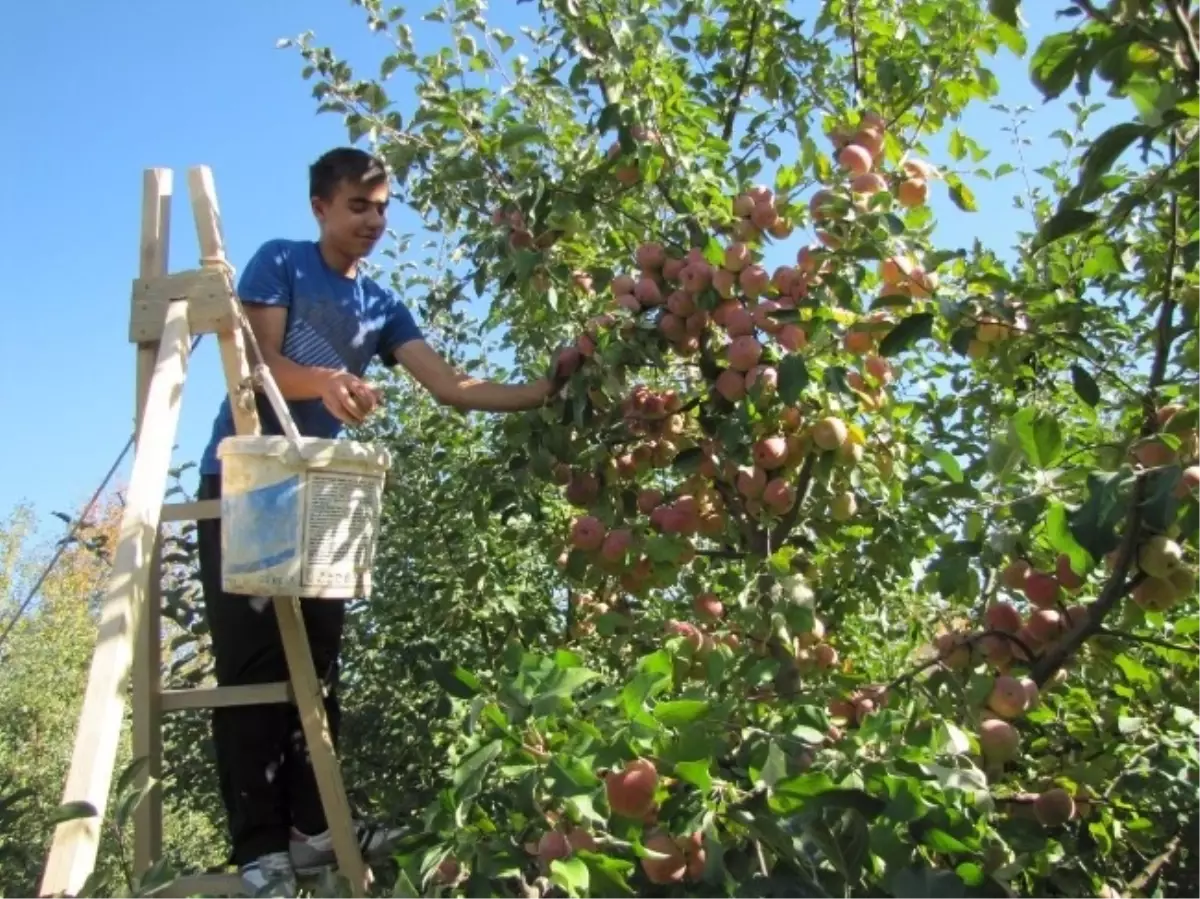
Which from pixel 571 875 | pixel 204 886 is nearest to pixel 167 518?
pixel 204 886

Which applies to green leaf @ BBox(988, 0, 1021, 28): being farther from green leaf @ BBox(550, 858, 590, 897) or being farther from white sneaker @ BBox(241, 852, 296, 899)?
white sneaker @ BBox(241, 852, 296, 899)

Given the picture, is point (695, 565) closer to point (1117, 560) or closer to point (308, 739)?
point (308, 739)

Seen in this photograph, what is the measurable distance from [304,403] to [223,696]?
2.08ft

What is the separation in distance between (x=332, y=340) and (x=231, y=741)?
843mm

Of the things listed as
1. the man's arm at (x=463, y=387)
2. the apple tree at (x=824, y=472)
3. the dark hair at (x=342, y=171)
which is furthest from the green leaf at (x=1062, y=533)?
the dark hair at (x=342, y=171)

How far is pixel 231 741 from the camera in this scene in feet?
7.26

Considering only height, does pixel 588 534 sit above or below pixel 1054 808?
above

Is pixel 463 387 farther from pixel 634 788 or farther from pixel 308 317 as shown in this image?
pixel 634 788

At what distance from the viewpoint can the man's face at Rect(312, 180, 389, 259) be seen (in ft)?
8.31

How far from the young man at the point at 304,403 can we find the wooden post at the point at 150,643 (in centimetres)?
16

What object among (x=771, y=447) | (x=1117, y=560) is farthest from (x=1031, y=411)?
(x=771, y=447)

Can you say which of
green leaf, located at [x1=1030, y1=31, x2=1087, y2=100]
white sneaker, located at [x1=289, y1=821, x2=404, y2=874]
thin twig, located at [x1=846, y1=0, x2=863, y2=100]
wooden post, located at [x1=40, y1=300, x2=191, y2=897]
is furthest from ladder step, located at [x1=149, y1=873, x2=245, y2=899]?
thin twig, located at [x1=846, y1=0, x2=863, y2=100]

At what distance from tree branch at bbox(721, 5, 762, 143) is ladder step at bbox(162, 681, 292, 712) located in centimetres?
145

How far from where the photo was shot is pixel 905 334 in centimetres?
164
